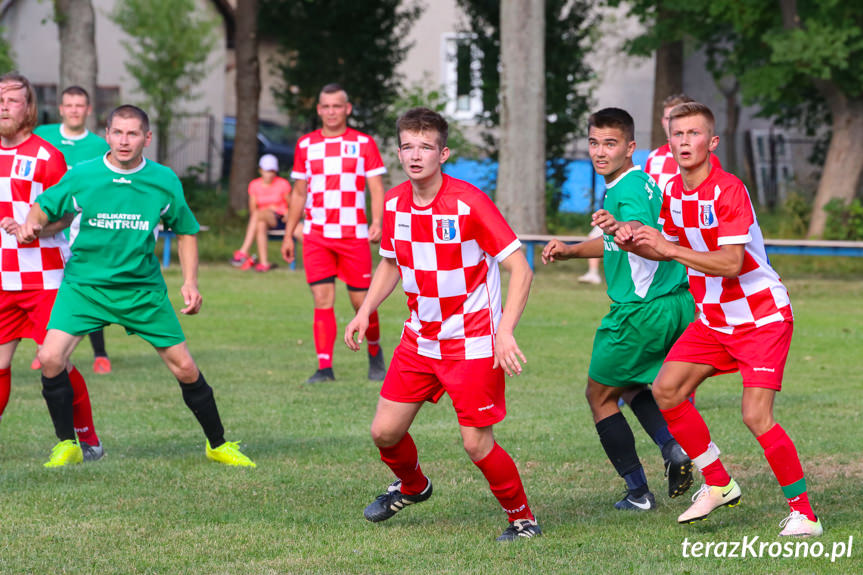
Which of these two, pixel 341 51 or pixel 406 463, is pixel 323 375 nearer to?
pixel 406 463

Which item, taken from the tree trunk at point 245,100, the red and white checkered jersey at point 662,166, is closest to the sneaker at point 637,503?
the red and white checkered jersey at point 662,166

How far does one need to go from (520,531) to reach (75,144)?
19.3 ft

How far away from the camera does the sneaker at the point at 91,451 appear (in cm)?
718

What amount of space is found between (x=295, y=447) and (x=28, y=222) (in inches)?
84.4

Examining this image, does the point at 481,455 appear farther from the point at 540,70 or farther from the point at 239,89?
the point at 239,89

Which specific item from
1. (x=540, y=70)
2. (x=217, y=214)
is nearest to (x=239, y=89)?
(x=217, y=214)

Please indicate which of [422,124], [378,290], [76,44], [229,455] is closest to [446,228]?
[422,124]

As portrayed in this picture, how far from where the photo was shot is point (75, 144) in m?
9.80

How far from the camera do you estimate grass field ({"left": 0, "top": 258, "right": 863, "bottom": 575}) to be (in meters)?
5.14

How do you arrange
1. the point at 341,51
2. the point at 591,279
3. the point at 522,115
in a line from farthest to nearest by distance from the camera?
1. the point at 341,51
2. the point at 522,115
3. the point at 591,279

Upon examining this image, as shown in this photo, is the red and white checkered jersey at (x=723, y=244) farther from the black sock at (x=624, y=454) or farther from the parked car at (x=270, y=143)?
the parked car at (x=270, y=143)

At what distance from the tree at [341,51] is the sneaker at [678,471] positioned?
2439cm

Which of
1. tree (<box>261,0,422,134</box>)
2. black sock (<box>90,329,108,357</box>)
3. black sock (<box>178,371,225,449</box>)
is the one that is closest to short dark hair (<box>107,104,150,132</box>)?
black sock (<box>178,371,225,449</box>)

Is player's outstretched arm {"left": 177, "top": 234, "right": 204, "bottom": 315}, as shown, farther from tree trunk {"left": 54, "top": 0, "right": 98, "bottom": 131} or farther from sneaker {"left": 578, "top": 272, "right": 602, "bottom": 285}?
tree trunk {"left": 54, "top": 0, "right": 98, "bottom": 131}
